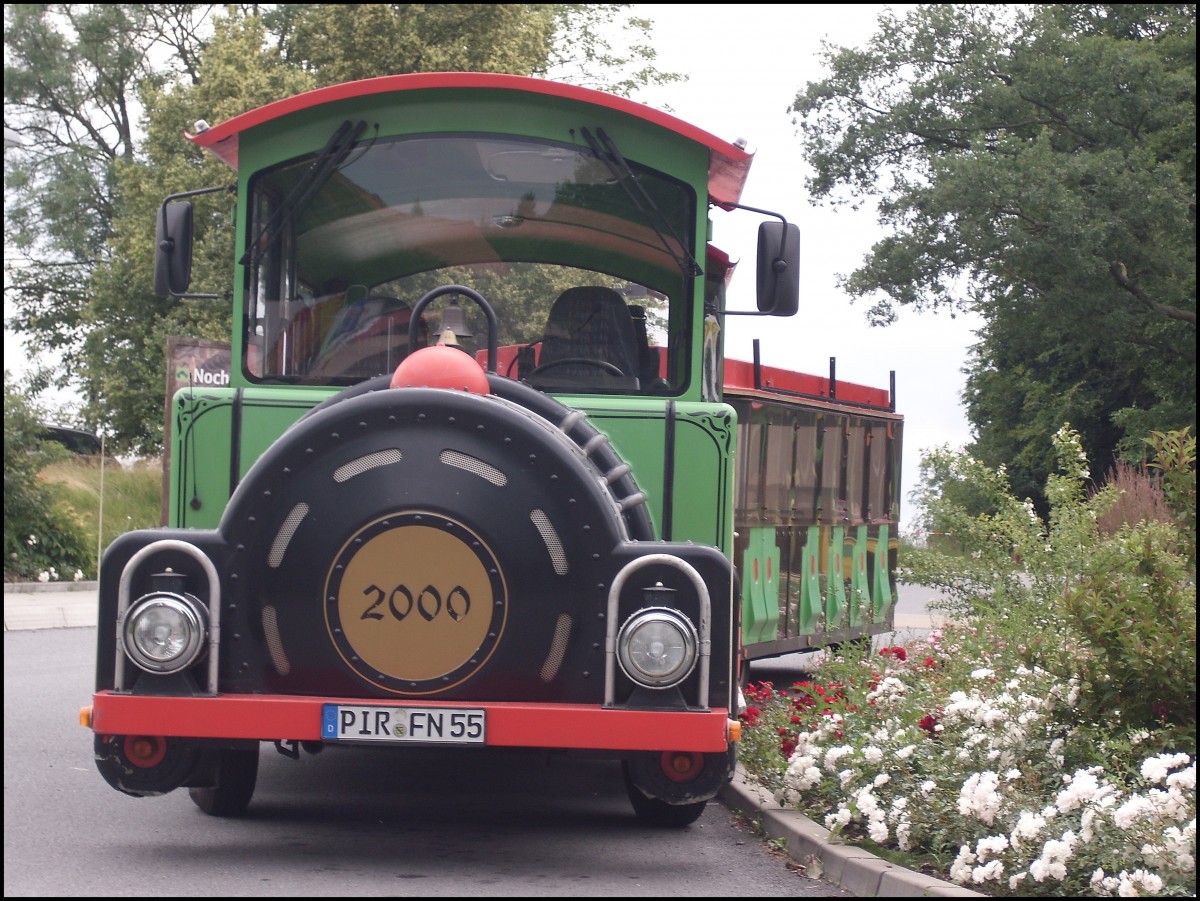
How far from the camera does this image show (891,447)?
14.7 metres

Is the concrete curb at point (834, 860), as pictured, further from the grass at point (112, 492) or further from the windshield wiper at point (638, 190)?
the grass at point (112, 492)

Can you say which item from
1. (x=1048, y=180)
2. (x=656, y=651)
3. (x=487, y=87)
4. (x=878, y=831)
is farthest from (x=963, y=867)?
(x=1048, y=180)

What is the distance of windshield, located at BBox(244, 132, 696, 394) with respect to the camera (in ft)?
24.0

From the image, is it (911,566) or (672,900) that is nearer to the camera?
(672,900)

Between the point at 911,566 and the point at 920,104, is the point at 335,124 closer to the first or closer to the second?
the point at 911,566

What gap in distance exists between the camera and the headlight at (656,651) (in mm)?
5781

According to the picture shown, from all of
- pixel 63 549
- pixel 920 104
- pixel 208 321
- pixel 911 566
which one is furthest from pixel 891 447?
pixel 920 104

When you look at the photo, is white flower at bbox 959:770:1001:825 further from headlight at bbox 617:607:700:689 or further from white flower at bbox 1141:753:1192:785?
headlight at bbox 617:607:700:689

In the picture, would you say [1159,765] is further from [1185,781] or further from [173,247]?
[173,247]

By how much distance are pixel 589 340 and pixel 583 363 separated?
12 centimetres

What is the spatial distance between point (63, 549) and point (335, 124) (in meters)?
20.4

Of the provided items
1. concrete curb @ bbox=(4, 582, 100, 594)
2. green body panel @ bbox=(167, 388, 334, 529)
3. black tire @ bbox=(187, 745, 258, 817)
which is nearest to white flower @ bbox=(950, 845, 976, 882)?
black tire @ bbox=(187, 745, 258, 817)

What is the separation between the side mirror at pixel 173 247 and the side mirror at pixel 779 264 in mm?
2604

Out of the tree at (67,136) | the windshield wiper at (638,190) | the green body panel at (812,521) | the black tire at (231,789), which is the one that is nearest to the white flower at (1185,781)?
the windshield wiper at (638,190)
